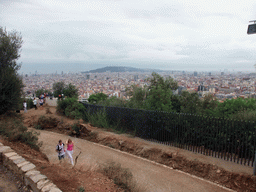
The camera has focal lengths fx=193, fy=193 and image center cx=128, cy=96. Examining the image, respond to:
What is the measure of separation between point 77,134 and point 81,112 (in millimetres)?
2756

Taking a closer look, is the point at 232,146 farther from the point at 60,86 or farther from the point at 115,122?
the point at 60,86

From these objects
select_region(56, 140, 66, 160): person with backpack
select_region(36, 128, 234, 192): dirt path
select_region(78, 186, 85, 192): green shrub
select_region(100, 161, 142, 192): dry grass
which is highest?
select_region(78, 186, 85, 192): green shrub

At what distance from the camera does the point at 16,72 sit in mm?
14055

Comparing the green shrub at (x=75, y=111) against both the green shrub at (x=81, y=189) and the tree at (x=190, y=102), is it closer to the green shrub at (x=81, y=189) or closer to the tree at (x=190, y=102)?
the tree at (x=190, y=102)

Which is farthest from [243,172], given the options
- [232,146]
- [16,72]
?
[16,72]

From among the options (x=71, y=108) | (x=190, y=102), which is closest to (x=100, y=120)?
(x=71, y=108)

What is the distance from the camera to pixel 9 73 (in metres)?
13.0

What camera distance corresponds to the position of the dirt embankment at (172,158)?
624 centimetres

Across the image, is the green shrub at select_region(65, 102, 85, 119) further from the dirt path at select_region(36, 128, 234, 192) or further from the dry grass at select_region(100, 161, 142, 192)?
the dry grass at select_region(100, 161, 142, 192)

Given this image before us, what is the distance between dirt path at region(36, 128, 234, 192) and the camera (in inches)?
244

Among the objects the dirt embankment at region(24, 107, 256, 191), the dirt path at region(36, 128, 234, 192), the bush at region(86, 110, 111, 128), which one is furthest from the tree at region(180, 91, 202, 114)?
the dirt path at region(36, 128, 234, 192)

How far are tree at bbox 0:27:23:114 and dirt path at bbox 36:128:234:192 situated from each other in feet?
16.5

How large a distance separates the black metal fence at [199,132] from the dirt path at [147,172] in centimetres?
177

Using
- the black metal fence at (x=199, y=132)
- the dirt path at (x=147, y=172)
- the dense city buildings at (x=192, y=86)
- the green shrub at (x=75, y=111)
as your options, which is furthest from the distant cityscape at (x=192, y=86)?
the dirt path at (x=147, y=172)
